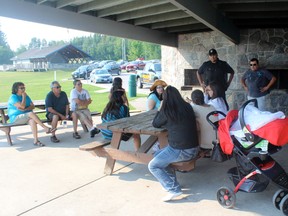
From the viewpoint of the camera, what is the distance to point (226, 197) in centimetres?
352

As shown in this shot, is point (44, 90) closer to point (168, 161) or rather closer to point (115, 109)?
point (115, 109)

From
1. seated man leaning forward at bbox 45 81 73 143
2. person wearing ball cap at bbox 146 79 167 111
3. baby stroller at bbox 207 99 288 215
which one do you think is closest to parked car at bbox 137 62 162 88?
seated man leaning forward at bbox 45 81 73 143

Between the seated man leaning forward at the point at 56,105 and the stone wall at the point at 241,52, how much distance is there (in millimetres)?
4583

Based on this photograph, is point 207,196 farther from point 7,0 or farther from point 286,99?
point 286,99

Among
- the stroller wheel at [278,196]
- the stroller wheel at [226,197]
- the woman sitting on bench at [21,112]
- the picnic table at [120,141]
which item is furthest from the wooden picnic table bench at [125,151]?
the woman sitting on bench at [21,112]

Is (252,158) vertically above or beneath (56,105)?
beneath

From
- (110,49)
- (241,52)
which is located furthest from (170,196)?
(110,49)

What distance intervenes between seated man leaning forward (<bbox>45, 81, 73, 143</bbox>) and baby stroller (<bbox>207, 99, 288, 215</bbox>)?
419 cm

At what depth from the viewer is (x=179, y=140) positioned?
378 centimetres

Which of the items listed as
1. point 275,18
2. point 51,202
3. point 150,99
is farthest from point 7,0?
point 275,18

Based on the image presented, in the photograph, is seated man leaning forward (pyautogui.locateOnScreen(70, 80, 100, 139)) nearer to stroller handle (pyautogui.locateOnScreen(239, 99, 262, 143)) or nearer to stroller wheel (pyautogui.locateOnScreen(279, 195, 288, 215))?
stroller handle (pyautogui.locateOnScreen(239, 99, 262, 143))

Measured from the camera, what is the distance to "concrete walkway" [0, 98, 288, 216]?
3592 millimetres

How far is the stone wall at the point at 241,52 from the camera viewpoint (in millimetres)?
8641

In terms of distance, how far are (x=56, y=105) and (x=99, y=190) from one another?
131 inches
